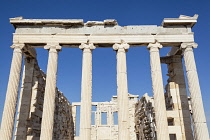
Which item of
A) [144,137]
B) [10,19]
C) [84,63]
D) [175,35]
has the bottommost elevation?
[144,137]

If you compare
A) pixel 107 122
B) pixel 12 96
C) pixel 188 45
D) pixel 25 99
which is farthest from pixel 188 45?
pixel 107 122

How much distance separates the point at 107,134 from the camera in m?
40.8

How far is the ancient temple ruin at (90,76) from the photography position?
58.0 ft

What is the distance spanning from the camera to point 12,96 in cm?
1827

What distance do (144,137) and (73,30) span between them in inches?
632

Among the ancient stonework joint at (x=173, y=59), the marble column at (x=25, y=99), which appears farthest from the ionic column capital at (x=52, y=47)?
the ancient stonework joint at (x=173, y=59)

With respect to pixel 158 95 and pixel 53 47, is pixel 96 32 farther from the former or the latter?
pixel 158 95

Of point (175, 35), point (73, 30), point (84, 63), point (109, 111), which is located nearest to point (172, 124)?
point (175, 35)

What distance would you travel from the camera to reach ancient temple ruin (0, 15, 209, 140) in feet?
58.0

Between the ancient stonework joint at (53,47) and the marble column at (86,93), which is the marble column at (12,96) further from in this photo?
the marble column at (86,93)

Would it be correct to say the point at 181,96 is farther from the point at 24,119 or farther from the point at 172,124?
the point at 24,119

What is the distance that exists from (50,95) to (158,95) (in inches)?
345

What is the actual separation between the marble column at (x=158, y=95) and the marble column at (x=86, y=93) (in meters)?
5.29

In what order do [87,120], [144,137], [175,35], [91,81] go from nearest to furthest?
[87,120] < [91,81] < [175,35] < [144,137]
